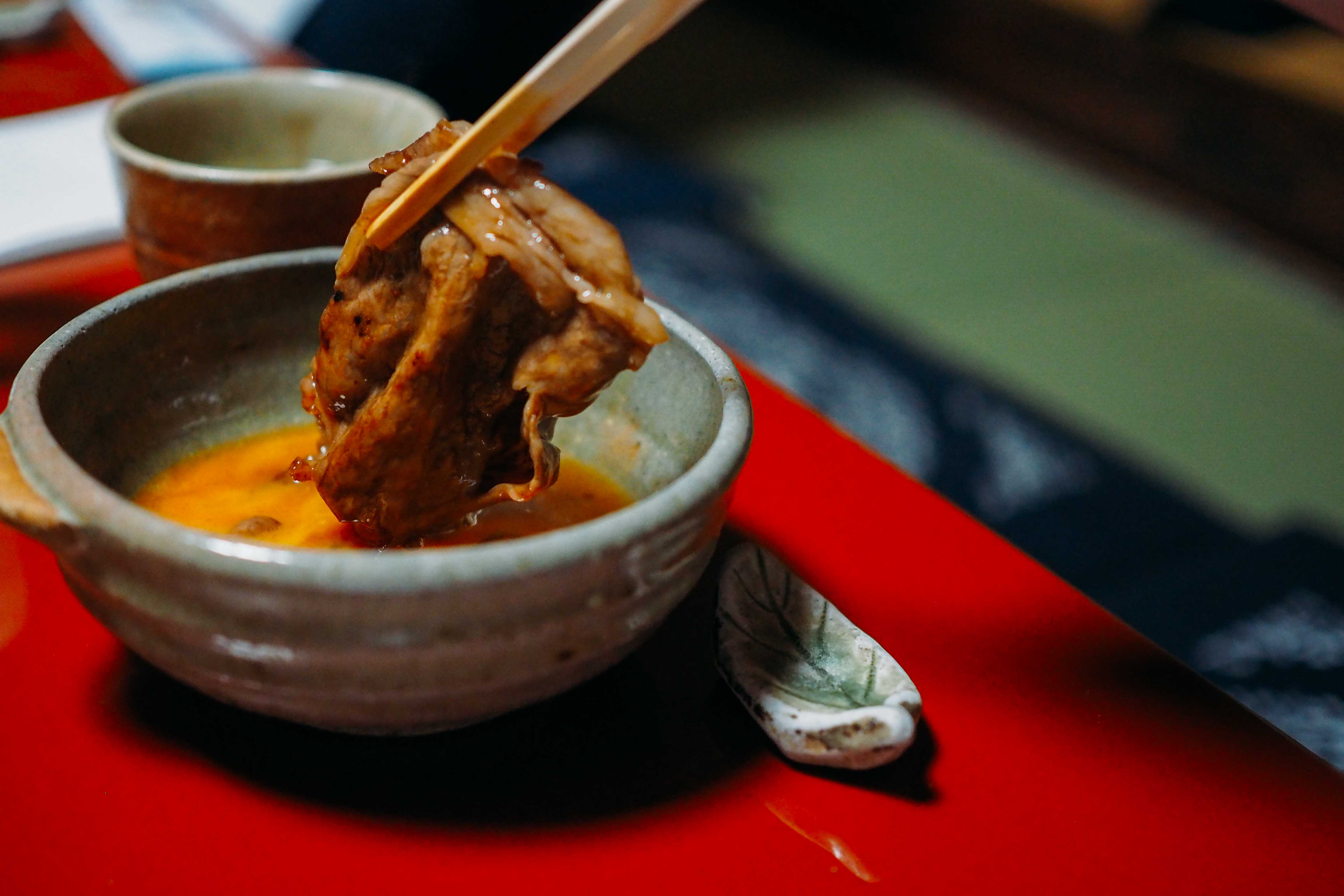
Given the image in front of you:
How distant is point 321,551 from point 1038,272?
10.6 feet

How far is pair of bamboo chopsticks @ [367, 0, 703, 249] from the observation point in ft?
2.59

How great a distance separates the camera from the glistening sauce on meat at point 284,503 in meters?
0.99

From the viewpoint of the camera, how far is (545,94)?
0.81 meters

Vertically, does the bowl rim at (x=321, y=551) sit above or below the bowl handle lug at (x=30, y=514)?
above

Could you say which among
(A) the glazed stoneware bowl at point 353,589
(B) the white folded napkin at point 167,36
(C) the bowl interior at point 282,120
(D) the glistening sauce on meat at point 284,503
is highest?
(A) the glazed stoneware bowl at point 353,589

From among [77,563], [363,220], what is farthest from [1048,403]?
[77,563]

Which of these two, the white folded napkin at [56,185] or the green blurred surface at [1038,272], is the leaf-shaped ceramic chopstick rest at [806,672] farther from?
the green blurred surface at [1038,272]

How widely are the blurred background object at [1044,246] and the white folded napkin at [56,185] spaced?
331 millimetres

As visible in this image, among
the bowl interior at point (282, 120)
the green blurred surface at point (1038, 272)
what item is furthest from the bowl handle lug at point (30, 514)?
the green blurred surface at point (1038, 272)

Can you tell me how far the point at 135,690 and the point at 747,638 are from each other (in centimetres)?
47

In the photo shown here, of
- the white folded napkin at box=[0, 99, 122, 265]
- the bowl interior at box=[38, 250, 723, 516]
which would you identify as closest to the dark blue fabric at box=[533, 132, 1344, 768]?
the bowl interior at box=[38, 250, 723, 516]

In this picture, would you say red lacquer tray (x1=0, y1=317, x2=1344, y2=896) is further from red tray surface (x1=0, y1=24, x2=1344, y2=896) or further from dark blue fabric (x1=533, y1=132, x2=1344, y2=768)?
dark blue fabric (x1=533, y1=132, x2=1344, y2=768)

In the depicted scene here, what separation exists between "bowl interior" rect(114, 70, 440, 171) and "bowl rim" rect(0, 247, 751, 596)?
75cm

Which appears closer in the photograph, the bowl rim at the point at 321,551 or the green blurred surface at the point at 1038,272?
the bowl rim at the point at 321,551
